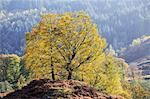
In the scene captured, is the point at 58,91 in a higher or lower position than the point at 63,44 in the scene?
lower

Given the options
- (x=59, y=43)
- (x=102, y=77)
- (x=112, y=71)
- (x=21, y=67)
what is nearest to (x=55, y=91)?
(x=59, y=43)

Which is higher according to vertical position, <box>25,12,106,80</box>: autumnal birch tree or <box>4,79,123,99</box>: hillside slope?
<box>25,12,106,80</box>: autumnal birch tree

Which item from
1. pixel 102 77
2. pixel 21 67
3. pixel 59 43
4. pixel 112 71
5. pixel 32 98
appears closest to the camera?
pixel 32 98

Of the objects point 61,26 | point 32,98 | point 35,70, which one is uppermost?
point 61,26

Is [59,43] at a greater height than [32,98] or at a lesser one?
greater

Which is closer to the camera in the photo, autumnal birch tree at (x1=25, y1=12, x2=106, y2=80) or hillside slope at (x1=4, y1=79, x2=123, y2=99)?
hillside slope at (x1=4, y1=79, x2=123, y2=99)

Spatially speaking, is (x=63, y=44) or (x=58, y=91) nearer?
(x=58, y=91)

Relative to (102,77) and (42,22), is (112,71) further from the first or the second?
(42,22)

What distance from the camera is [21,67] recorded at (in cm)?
13475

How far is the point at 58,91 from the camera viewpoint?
4703 cm

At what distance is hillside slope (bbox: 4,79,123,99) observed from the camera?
46375 millimetres

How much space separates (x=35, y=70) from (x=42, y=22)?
7188 mm

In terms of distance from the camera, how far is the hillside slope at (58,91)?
46.4 meters

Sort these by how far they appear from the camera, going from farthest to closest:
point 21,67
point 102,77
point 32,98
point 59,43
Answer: point 21,67 → point 102,77 → point 59,43 → point 32,98
